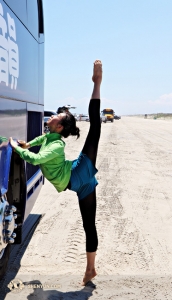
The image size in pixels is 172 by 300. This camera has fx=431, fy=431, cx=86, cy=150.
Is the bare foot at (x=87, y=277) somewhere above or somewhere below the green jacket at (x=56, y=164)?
below

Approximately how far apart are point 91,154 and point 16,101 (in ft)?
2.58

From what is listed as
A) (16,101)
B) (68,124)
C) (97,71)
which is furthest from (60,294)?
(97,71)

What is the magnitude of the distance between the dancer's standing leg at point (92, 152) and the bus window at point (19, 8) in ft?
2.68

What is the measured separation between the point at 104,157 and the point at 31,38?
869 centimetres

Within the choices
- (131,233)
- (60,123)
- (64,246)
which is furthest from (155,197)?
(60,123)

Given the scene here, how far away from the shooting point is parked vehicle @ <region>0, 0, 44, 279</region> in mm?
3148

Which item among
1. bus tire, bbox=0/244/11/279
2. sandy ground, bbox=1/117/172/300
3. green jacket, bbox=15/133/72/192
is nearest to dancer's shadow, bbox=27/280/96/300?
sandy ground, bbox=1/117/172/300

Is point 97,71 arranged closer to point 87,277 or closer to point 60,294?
point 87,277

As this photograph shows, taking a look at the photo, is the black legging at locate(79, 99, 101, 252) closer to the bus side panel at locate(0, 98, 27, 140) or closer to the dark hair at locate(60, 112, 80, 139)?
the dark hair at locate(60, 112, 80, 139)

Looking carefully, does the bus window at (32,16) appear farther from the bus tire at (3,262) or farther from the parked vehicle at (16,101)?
the bus tire at (3,262)

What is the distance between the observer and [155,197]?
24.7 ft

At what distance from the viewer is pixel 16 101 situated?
3.69 metres

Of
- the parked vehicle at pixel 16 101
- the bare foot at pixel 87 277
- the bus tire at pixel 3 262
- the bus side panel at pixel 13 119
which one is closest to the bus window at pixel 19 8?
the parked vehicle at pixel 16 101

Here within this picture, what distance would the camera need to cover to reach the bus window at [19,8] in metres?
3.48
